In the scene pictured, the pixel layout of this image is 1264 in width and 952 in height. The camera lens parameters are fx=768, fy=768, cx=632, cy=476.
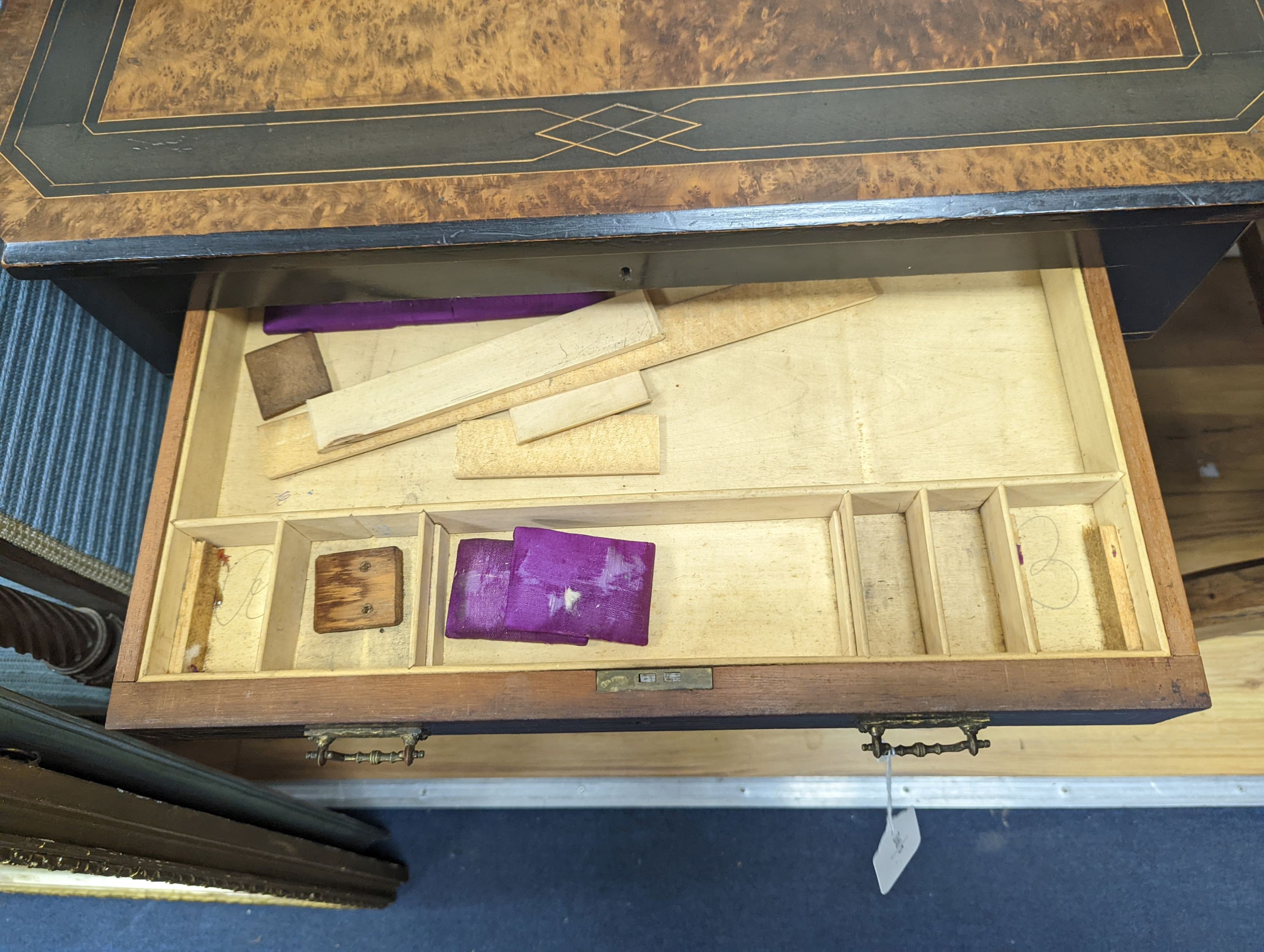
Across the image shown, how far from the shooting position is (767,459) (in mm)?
1271

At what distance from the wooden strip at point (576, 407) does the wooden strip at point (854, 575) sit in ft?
1.25

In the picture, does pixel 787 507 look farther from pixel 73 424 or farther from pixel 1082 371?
pixel 73 424

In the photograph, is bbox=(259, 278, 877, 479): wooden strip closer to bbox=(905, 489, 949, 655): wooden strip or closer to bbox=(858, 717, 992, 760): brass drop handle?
bbox=(905, 489, 949, 655): wooden strip

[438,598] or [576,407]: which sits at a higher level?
[576,407]

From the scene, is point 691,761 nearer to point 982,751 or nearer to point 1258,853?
point 982,751

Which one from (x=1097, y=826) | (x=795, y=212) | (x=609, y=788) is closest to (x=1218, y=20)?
(x=795, y=212)

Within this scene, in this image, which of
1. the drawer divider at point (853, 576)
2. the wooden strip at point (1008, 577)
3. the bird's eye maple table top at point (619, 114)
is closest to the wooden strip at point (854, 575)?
the drawer divider at point (853, 576)

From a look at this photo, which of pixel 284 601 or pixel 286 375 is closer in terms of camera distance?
pixel 284 601

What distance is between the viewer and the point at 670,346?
4.34ft

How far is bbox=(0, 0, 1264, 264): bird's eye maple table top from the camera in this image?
41.4 inches

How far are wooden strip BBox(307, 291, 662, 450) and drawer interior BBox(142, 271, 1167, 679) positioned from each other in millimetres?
60

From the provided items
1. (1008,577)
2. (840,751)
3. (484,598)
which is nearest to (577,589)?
(484,598)

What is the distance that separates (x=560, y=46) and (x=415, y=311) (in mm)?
493

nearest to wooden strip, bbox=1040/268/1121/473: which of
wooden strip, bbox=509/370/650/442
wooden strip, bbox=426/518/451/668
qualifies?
wooden strip, bbox=509/370/650/442
